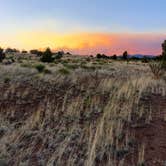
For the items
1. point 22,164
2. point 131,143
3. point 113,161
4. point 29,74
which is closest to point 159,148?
point 131,143

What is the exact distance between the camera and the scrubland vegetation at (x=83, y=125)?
842 cm

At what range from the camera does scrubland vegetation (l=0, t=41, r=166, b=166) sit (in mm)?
8422

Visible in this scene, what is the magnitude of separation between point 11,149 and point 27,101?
15.0 ft

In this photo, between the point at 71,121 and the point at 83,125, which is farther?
the point at 71,121

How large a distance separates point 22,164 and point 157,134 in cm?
384

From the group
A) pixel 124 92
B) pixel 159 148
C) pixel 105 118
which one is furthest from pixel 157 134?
pixel 124 92

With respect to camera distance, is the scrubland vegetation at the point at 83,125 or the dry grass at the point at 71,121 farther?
the dry grass at the point at 71,121

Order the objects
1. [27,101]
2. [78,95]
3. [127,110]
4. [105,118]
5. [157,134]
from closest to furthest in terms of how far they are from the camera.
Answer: [157,134] < [105,118] < [127,110] < [27,101] < [78,95]

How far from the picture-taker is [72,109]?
11977 millimetres

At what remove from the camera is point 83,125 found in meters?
10.5

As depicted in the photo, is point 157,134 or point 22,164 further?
point 157,134

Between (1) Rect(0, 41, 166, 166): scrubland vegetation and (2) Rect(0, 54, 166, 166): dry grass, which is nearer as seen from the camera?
(1) Rect(0, 41, 166, 166): scrubland vegetation

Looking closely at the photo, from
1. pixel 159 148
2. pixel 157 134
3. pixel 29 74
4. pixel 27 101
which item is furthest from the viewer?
pixel 29 74

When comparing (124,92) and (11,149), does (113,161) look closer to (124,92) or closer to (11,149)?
(11,149)
